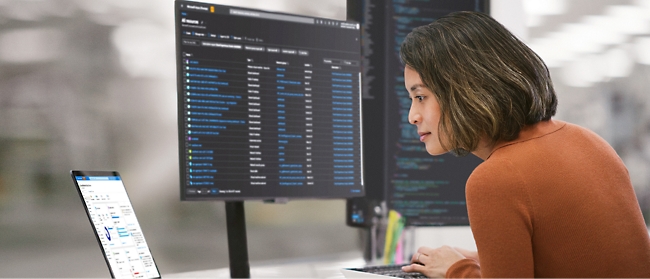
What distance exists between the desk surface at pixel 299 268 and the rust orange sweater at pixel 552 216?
2.08ft

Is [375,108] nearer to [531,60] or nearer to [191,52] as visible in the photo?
[191,52]

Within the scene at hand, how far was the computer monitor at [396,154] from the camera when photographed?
196 cm

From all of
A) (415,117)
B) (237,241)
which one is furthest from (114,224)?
(415,117)

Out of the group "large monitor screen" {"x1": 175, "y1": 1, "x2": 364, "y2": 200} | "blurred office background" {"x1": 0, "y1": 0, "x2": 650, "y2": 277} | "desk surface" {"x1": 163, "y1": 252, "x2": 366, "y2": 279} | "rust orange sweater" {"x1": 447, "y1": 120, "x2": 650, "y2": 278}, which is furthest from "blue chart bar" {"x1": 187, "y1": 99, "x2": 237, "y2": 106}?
"rust orange sweater" {"x1": 447, "y1": 120, "x2": 650, "y2": 278}

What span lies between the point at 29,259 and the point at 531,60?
4.36 ft

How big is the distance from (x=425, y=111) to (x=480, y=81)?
0.15 m

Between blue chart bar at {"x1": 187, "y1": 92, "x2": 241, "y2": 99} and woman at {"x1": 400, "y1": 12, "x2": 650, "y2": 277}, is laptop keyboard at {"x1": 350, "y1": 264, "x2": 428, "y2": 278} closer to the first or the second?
woman at {"x1": 400, "y1": 12, "x2": 650, "y2": 277}

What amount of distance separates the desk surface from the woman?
0.54 m

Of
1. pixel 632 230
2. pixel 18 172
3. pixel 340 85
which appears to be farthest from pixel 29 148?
pixel 632 230

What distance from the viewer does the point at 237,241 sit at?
1611 mm

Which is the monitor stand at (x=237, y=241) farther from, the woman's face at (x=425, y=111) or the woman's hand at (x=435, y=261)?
the woman's face at (x=425, y=111)

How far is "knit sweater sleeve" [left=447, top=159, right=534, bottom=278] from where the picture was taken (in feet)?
3.28

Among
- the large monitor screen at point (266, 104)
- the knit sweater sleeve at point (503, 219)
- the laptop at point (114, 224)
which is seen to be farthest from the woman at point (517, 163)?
the laptop at point (114, 224)

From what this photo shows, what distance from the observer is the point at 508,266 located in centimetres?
101
